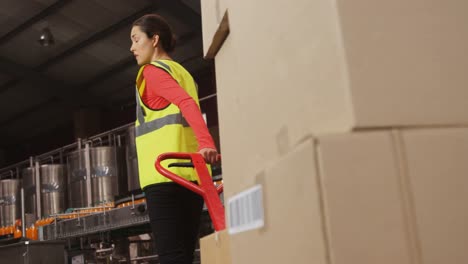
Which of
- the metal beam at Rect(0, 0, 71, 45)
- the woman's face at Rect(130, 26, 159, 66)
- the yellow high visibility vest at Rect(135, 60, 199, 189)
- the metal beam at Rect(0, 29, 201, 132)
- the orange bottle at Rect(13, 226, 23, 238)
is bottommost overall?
the yellow high visibility vest at Rect(135, 60, 199, 189)

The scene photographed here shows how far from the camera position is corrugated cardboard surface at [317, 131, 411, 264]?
58cm

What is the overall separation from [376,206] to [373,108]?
0.35 ft

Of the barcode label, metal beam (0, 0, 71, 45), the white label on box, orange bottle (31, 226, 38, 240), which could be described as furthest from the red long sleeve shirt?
metal beam (0, 0, 71, 45)

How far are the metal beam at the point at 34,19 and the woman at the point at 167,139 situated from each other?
16.9 feet

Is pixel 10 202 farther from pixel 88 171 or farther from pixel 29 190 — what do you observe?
pixel 88 171

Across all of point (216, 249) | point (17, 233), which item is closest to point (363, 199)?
point (216, 249)

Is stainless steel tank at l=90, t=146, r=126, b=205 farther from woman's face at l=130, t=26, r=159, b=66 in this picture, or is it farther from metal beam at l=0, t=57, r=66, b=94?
woman's face at l=130, t=26, r=159, b=66

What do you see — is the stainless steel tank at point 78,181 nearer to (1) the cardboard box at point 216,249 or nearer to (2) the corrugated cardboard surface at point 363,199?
(1) the cardboard box at point 216,249

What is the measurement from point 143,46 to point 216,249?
3.39 ft

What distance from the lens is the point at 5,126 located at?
10.9 meters

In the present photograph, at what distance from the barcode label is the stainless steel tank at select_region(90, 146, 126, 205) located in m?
6.28

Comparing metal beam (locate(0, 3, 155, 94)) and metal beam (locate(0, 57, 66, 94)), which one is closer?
metal beam (locate(0, 3, 155, 94))

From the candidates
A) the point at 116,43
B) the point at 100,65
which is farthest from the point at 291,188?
the point at 100,65

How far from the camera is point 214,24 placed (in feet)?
3.55
